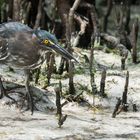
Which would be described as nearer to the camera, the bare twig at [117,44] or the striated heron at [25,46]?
the striated heron at [25,46]

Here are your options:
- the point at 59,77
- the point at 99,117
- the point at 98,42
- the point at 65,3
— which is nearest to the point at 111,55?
the point at 98,42

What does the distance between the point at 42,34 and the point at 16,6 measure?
1588 millimetres

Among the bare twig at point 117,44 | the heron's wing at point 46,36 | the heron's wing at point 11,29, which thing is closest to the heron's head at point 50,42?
the heron's wing at point 46,36

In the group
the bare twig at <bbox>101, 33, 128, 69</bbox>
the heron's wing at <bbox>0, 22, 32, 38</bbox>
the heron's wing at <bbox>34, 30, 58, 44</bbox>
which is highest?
the heron's wing at <bbox>0, 22, 32, 38</bbox>

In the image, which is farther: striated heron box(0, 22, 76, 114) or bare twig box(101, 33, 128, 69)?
bare twig box(101, 33, 128, 69)

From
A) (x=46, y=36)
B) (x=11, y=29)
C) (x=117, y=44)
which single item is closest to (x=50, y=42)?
(x=46, y=36)

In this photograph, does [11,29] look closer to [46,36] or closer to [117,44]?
[46,36]

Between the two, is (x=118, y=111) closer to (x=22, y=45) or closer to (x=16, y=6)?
(x=22, y=45)

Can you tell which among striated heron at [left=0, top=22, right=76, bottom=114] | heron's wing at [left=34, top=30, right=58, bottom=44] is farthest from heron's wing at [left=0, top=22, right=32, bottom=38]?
heron's wing at [left=34, top=30, right=58, bottom=44]

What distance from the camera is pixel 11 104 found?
3.91m

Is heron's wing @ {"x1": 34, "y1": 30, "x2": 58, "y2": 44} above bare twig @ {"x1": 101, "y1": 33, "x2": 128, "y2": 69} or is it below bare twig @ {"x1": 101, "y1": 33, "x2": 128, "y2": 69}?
above

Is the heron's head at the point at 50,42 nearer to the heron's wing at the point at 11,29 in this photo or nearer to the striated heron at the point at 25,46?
the striated heron at the point at 25,46

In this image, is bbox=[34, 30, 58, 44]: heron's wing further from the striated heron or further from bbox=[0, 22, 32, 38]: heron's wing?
bbox=[0, 22, 32, 38]: heron's wing

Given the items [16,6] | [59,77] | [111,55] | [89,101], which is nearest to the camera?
[89,101]
